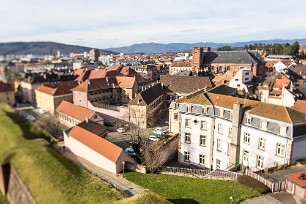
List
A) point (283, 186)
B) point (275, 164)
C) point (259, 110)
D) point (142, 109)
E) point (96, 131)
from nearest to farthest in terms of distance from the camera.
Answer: point (283, 186), point (275, 164), point (259, 110), point (96, 131), point (142, 109)

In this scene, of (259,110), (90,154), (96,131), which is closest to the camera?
(259,110)

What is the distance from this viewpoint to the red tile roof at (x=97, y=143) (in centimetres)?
2483

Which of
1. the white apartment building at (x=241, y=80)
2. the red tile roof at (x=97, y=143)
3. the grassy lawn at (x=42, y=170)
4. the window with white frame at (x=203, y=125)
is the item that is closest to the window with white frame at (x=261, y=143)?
the window with white frame at (x=203, y=125)

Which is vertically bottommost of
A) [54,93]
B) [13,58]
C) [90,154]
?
[90,154]

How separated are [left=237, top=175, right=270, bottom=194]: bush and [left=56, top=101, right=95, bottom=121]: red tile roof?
967 inches

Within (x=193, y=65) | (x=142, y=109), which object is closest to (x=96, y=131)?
(x=142, y=109)

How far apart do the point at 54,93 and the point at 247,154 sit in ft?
122

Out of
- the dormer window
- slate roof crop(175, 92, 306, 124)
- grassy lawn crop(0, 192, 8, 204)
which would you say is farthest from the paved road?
grassy lawn crop(0, 192, 8, 204)

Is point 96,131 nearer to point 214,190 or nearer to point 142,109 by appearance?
point 142,109

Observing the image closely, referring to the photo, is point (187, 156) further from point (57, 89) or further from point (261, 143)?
point (57, 89)

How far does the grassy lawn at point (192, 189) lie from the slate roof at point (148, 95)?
19285mm

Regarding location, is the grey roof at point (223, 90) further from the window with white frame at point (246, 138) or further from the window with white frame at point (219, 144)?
the window with white frame at point (246, 138)

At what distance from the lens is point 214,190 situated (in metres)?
19.3

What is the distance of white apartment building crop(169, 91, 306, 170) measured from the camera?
21.9 meters
